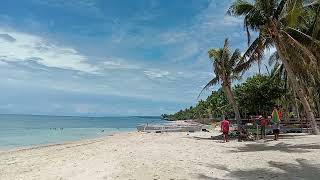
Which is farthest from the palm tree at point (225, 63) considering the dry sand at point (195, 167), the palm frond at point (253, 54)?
the dry sand at point (195, 167)

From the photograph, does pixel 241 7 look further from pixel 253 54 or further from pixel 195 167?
pixel 195 167

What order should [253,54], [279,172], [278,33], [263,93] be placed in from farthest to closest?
[263,93] → [253,54] → [278,33] → [279,172]

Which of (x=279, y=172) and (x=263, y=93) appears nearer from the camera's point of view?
(x=279, y=172)

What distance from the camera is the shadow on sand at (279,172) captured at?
1066cm

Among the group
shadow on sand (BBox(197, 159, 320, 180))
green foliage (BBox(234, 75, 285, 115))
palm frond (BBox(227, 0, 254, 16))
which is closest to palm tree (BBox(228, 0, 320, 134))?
palm frond (BBox(227, 0, 254, 16))

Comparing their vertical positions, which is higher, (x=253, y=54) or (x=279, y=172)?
(x=253, y=54)

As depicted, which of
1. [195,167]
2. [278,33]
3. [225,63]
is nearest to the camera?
[195,167]

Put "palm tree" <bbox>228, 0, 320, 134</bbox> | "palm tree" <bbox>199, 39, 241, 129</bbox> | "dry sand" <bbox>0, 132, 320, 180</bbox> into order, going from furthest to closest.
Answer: "palm tree" <bbox>199, 39, 241, 129</bbox> < "palm tree" <bbox>228, 0, 320, 134</bbox> < "dry sand" <bbox>0, 132, 320, 180</bbox>

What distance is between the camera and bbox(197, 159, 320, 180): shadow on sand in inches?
420

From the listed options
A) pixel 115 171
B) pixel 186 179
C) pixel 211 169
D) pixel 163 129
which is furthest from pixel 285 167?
pixel 163 129

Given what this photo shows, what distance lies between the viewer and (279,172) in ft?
37.2

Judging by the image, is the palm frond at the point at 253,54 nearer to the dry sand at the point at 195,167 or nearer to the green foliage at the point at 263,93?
the dry sand at the point at 195,167

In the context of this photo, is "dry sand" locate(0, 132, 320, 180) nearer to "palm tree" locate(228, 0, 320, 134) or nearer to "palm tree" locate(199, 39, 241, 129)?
"palm tree" locate(228, 0, 320, 134)

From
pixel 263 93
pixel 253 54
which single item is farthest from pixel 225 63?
pixel 263 93
